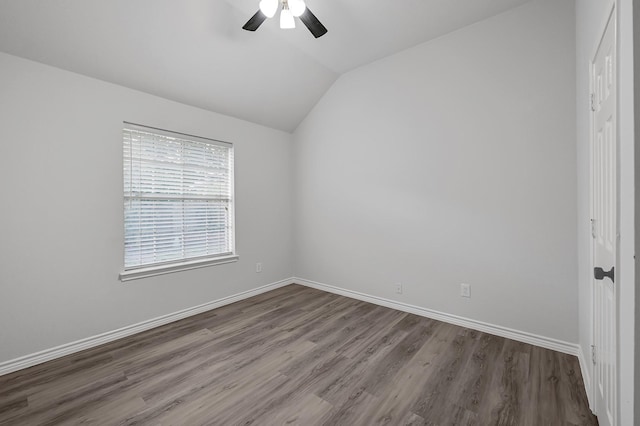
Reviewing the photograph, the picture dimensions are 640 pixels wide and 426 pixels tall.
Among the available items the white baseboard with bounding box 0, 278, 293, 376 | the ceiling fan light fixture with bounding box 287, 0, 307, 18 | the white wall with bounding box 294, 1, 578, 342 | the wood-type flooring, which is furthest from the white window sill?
the ceiling fan light fixture with bounding box 287, 0, 307, 18

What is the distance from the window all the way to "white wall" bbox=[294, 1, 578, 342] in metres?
1.47

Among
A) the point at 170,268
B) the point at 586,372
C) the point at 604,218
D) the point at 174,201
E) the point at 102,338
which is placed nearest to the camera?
the point at 604,218

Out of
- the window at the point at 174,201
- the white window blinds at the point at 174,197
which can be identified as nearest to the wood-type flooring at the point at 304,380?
the window at the point at 174,201

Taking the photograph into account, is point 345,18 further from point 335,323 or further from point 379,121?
point 335,323

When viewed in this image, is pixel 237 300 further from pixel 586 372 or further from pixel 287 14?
pixel 586 372

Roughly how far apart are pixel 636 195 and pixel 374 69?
10.4 feet

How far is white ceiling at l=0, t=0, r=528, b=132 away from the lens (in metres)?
2.16

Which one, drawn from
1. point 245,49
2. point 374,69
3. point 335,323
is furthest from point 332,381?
point 374,69

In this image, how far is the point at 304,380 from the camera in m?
2.05

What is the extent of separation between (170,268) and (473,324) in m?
3.24

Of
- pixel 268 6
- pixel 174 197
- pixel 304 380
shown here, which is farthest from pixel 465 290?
pixel 174 197

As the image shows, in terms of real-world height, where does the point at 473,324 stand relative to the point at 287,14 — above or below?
below

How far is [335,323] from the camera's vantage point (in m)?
3.02

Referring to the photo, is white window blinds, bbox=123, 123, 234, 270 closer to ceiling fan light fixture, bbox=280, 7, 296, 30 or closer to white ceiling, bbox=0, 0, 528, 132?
white ceiling, bbox=0, 0, 528, 132
